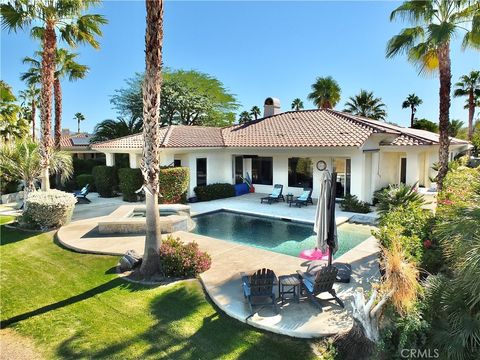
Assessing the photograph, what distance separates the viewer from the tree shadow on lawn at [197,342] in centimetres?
611

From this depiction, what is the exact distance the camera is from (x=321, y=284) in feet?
25.2

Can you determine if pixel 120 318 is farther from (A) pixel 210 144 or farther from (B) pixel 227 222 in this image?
(A) pixel 210 144

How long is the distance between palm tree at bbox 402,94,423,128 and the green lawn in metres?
60.7

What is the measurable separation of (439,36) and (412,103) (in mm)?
51123

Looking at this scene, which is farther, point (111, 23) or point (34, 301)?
point (111, 23)

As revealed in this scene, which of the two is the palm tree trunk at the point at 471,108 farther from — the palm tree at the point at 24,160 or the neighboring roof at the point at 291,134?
the palm tree at the point at 24,160

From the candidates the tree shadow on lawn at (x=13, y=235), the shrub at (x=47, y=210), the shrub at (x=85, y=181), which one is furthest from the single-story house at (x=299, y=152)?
the tree shadow on lawn at (x=13, y=235)

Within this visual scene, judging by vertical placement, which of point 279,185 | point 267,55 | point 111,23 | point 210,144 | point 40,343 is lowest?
point 40,343

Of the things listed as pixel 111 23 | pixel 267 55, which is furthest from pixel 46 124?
pixel 267 55

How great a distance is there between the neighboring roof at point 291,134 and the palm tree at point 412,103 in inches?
1476

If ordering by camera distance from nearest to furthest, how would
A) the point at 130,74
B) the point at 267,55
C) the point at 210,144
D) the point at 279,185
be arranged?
the point at 279,185 < the point at 210,144 < the point at 267,55 < the point at 130,74

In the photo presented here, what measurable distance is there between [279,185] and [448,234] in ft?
60.3

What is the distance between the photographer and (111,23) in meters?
17.6

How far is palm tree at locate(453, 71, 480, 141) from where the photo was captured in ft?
154
